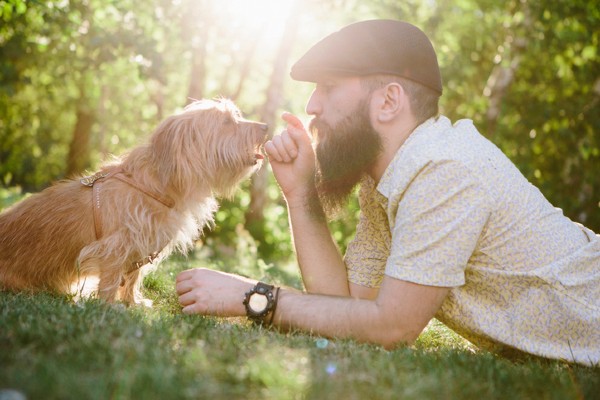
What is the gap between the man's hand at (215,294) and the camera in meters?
3.20

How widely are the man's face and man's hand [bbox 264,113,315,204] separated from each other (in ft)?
Result: 0.44

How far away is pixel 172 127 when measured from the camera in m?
4.36

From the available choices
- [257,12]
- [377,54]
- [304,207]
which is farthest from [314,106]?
[257,12]

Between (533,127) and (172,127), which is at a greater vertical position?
(172,127)

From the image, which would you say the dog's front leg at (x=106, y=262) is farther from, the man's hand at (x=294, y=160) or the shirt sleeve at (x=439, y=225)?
the shirt sleeve at (x=439, y=225)

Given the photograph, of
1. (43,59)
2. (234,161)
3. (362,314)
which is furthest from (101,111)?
(362,314)

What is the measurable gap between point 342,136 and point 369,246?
0.83m

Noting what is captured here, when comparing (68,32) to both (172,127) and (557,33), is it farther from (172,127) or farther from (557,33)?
(557,33)

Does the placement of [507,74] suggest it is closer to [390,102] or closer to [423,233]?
[390,102]

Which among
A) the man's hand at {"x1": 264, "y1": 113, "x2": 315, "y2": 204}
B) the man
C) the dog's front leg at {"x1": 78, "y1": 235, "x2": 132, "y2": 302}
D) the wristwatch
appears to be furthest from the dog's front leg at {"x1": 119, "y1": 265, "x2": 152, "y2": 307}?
the man's hand at {"x1": 264, "y1": 113, "x2": 315, "y2": 204}

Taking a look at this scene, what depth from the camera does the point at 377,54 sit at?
319cm

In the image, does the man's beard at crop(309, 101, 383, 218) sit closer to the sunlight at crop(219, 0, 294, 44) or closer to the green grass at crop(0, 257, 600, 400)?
the green grass at crop(0, 257, 600, 400)

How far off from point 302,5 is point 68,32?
454 centimetres

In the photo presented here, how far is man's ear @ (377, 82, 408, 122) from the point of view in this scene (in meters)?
3.22
